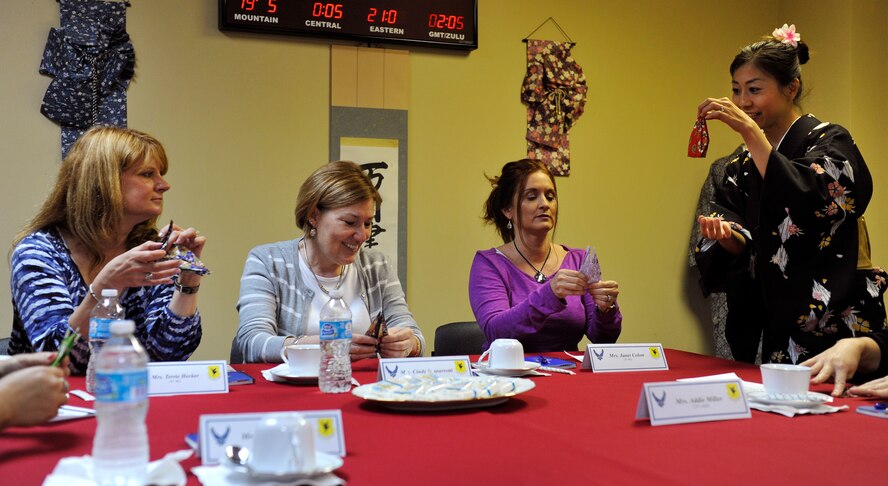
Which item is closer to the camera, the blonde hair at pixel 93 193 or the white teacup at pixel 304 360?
the white teacup at pixel 304 360

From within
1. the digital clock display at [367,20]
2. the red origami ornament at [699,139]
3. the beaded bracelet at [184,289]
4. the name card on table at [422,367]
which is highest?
the digital clock display at [367,20]

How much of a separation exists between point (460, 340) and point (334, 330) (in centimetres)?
130

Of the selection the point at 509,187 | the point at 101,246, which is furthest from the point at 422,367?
the point at 509,187

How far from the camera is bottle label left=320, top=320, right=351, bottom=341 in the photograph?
1638 millimetres

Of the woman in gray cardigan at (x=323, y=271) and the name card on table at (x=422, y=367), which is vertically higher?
the woman in gray cardigan at (x=323, y=271)

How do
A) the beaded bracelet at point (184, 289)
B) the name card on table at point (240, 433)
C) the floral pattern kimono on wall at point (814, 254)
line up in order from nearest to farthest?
the name card on table at point (240, 433), the beaded bracelet at point (184, 289), the floral pattern kimono on wall at point (814, 254)

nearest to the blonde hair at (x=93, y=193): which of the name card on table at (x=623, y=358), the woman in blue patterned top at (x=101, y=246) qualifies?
the woman in blue patterned top at (x=101, y=246)

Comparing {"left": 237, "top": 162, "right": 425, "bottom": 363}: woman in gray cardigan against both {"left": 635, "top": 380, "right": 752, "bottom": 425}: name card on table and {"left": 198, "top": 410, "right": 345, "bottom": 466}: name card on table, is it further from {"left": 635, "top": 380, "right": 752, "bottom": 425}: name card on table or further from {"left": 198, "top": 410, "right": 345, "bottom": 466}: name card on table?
{"left": 198, "top": 410, "right": 345, "bottom": 466}: name card on table

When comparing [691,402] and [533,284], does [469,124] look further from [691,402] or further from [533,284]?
[691,402]

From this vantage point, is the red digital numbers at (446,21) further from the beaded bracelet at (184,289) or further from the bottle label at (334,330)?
the bottle label at (334,330)

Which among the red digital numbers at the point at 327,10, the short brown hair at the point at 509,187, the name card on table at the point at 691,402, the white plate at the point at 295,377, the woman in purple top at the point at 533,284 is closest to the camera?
the name card on table at the point at 691,402

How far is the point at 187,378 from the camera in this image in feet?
5.22

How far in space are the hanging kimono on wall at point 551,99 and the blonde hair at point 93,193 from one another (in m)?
2.38

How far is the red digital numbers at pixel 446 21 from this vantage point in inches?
153
